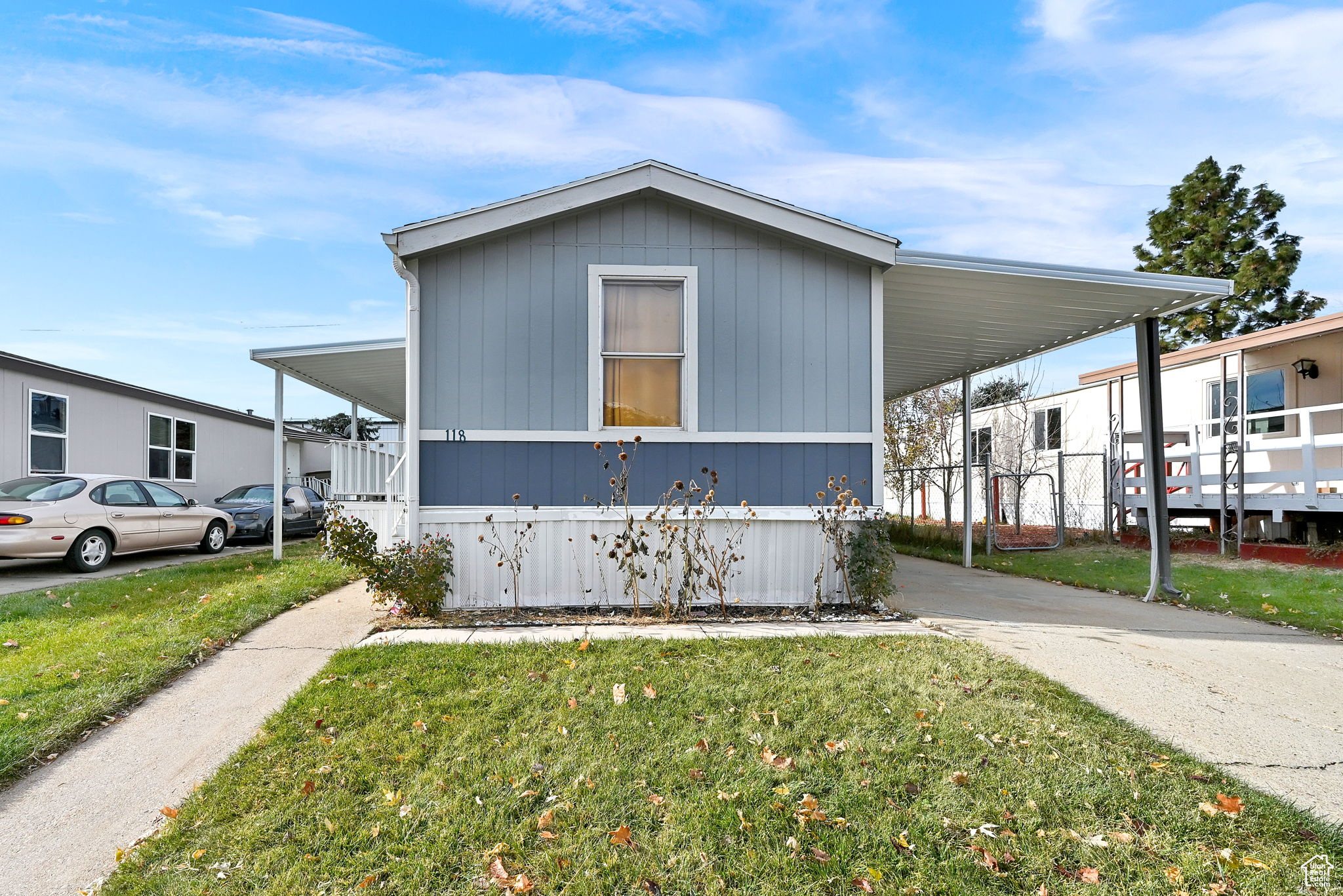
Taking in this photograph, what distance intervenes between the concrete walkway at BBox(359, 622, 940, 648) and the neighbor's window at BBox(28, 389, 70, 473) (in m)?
10.2

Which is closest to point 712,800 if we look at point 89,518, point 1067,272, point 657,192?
point 657,192

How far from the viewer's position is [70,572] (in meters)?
8.78

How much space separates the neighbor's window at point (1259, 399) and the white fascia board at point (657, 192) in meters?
9.33

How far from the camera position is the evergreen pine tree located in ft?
65.4

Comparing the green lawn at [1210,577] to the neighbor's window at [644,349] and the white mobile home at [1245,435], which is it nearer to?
the white mobile home at [1245,435]

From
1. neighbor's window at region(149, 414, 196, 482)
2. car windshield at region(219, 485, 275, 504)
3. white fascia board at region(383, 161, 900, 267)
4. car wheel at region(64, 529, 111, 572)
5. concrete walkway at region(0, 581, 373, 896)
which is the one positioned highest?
white fascia board at region(383, 161, 900, 267)

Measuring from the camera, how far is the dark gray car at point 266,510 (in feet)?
41.9

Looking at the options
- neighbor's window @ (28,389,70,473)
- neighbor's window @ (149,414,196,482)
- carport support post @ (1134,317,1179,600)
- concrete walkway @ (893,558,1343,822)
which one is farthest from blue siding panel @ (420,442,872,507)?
neighbor's window @ (149,414,196,482)

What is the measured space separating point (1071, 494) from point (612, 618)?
45.1ft

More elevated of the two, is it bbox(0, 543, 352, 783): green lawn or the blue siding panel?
the blue siding panel

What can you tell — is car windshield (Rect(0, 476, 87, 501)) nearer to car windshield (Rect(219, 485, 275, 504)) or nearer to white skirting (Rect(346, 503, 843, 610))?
car windshield (Rect(219, 485, 275, 504))

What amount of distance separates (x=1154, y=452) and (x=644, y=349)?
5.09m

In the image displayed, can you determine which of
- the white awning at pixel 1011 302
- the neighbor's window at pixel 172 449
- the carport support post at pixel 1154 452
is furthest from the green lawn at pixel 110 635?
the carport support post at pixel 1154 452

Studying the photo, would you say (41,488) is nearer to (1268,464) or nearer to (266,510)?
(266,510)
